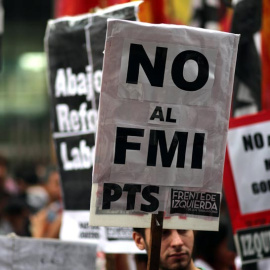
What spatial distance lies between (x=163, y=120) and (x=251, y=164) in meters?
1.83

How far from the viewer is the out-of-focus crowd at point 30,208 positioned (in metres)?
8.75

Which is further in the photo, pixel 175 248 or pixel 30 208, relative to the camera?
pixel 30 208

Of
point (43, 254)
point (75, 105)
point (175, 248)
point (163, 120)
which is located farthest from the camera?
point (75, 105)

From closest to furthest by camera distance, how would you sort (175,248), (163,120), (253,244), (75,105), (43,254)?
(163,120) < (175,248) < (43,254) < (253,244) < (75,105)

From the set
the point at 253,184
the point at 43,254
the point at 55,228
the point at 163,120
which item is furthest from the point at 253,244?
the point at 55,228

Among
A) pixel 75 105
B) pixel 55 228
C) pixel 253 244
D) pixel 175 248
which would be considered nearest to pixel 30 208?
pixel 55 228

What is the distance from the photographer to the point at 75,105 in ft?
21.1

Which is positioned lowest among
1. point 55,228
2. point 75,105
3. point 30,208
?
point 55,228

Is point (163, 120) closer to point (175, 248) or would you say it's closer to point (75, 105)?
point (175, 248)

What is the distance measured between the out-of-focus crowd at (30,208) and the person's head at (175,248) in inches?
74.3

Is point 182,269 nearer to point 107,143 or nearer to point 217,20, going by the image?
point 107,143

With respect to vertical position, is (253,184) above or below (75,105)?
below

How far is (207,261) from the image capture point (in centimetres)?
813

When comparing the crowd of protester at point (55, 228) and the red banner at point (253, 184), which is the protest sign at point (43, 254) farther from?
the red banner at point (253, 184)
